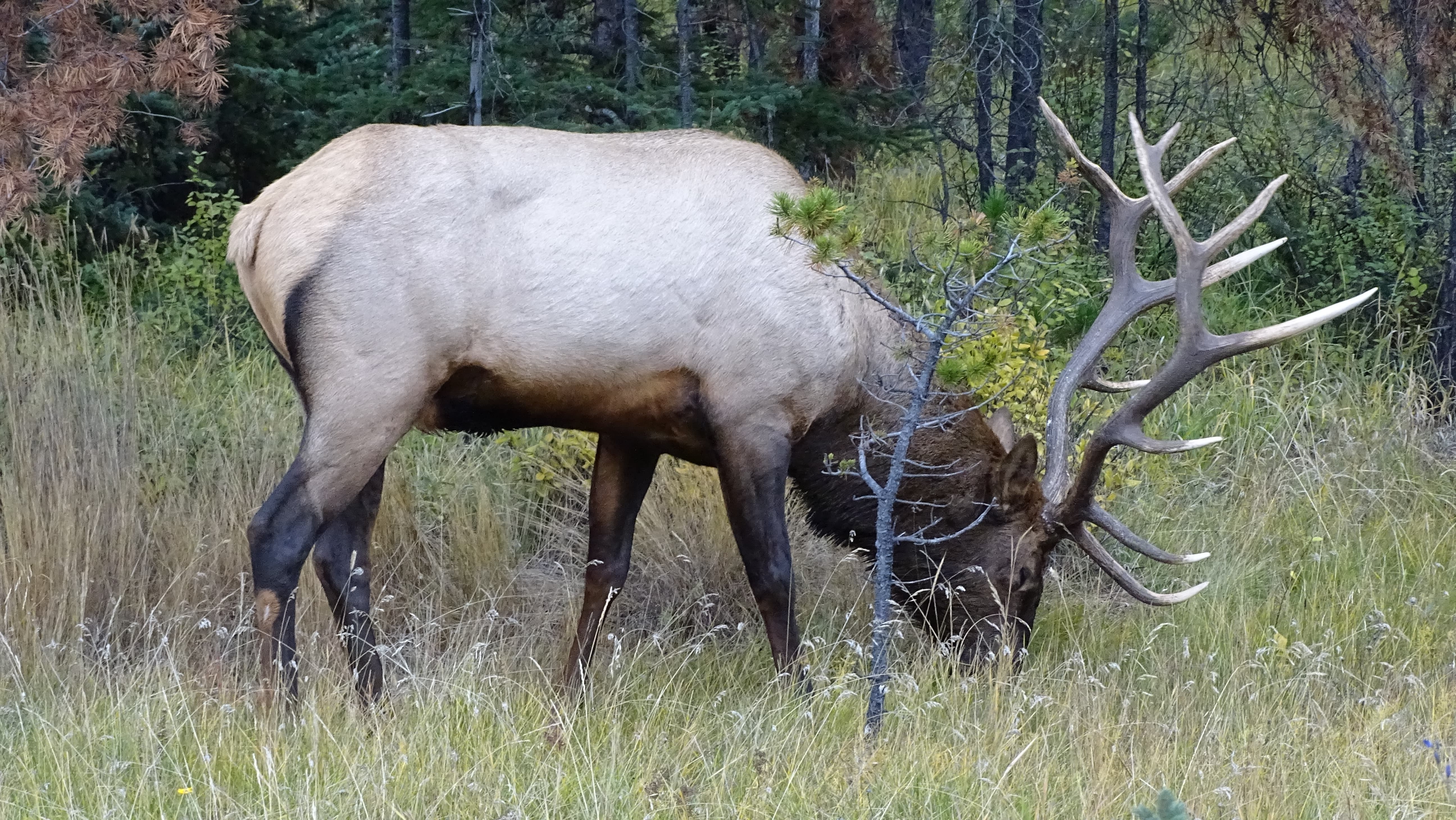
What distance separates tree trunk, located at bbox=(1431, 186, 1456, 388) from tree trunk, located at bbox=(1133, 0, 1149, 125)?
170 centimetres

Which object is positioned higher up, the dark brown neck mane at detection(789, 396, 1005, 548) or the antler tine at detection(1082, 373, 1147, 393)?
the antler tine at detection(1082, 373, 1147, 393)

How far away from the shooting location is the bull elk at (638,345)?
13.5 feet

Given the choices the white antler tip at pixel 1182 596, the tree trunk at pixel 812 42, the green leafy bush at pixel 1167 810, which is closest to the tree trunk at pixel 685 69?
the tree trunk at pixel 812 42

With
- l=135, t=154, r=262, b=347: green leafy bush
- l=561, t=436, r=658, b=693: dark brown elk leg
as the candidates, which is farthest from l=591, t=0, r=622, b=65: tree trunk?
l=561, t=436, r=658, b=693: dark brown elk leg

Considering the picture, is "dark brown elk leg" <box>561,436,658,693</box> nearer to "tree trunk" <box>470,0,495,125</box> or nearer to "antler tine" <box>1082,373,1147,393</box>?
"antler tine" <box>1082,373,1147,393</box>

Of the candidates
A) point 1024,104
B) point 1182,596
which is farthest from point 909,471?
point 1024,104

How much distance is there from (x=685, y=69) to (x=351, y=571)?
339 centimetres

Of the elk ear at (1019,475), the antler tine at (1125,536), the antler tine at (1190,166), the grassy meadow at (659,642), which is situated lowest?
the grassy meadow at (659,642)

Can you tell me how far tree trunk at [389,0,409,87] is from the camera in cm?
755

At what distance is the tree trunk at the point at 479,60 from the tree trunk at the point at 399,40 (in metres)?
0.51

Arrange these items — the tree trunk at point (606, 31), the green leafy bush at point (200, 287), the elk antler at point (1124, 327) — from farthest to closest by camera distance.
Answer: the tree trunk at point (606, 31) → the green leafy bush at point (200, 287) → the elk antler at point (1124, 327)

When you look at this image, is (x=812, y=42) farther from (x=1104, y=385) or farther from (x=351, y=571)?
(x=351, y=571)

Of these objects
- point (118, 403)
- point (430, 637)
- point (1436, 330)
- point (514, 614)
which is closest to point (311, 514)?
point (430, 637)

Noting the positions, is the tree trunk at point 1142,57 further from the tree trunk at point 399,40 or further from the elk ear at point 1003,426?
the tree trunk at point 399,40
